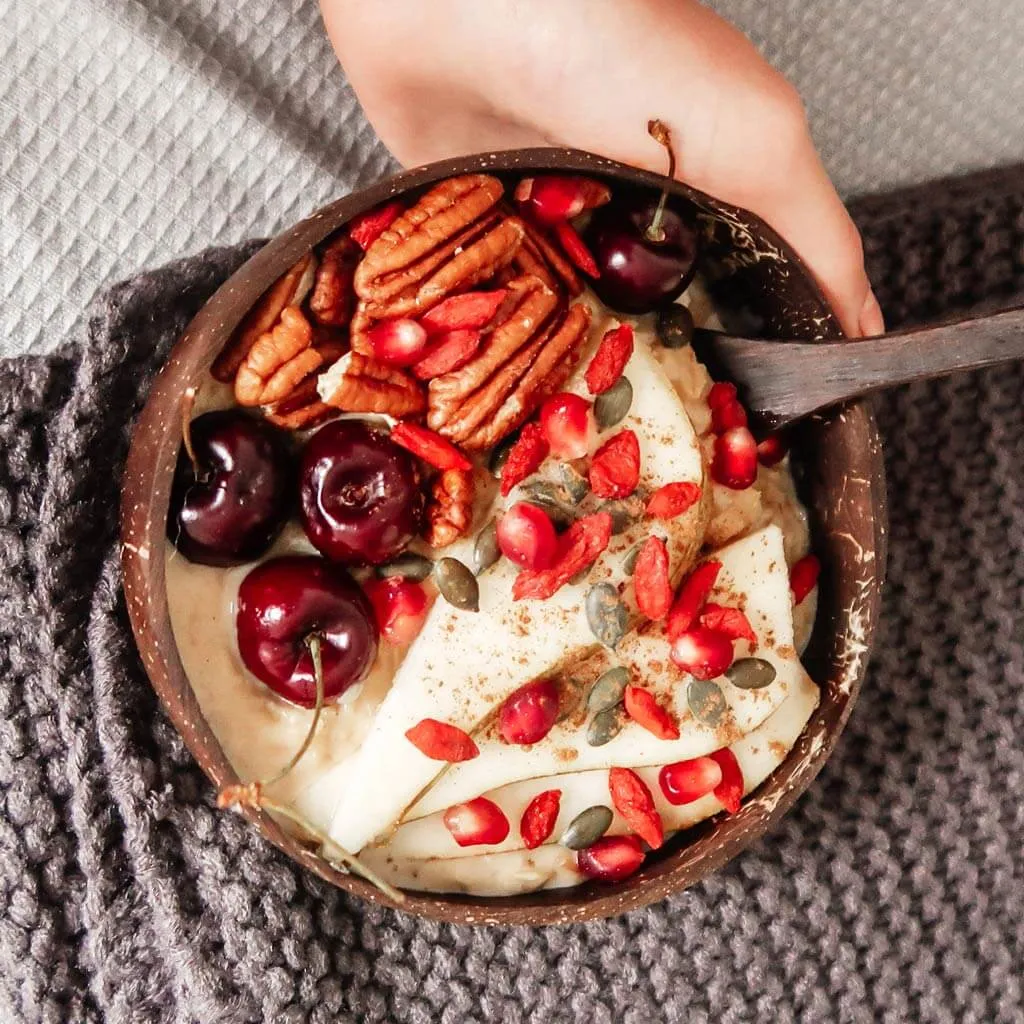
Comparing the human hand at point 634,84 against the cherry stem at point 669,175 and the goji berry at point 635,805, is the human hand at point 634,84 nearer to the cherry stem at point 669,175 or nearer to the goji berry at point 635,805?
the cherry stem at point 669,175

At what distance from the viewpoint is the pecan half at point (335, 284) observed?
1039 millimetres

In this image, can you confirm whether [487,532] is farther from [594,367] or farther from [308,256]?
[308,256]

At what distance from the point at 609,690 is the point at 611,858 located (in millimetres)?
159

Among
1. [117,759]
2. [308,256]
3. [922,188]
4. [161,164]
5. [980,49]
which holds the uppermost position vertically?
[980,49]

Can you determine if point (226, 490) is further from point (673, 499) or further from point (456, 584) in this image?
point (673, 499)

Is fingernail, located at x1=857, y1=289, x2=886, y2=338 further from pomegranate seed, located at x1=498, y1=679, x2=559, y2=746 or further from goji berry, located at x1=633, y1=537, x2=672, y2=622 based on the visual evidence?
pomegranate seed, located at x1=498, y1=679, x2=559, y2=746

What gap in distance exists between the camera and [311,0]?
1.35 meters

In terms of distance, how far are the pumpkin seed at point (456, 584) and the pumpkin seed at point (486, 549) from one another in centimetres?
2

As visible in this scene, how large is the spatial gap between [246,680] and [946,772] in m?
0.80

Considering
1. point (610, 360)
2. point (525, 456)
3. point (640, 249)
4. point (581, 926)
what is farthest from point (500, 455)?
point (581, 926)

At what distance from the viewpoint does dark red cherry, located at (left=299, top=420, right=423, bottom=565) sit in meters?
1.03

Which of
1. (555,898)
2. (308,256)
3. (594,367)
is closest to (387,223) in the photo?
(308,256)

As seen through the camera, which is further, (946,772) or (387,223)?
(946,772)

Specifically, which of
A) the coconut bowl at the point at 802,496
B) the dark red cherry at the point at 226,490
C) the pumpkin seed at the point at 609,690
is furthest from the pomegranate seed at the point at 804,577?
the dark red cherry at the point at 226,490
